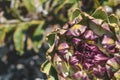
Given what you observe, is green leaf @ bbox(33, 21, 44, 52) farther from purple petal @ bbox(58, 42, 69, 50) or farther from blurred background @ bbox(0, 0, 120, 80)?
purple petal @ bbox(58, 42, 69, 50)

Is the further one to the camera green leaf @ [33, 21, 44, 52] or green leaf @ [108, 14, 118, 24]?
green leaf @ [33, 21, 44, 52]

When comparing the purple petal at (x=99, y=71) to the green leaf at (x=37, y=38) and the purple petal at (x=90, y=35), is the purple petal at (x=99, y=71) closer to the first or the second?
the purple petal at (x=90, y=35)

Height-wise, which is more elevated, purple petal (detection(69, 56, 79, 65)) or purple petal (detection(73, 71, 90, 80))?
purple petal (detection(69, 56, 79, 65))

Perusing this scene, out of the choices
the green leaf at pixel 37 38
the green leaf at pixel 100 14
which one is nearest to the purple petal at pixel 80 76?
the green leaf at pixel 100 14

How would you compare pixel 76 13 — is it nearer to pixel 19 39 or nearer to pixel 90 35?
pixel 90 35

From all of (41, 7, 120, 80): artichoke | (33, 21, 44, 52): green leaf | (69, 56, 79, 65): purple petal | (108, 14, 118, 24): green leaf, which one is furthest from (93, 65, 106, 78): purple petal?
(33, 21, 44, 52): green leaf

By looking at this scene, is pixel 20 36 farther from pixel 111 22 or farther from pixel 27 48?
pixel 111 22

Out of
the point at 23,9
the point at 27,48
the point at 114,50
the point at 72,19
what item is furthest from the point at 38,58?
the point at 114,50

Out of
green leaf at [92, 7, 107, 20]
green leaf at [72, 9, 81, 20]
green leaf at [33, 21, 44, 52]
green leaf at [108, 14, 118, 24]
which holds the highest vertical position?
green leaf at [33, 21, 44, 52]

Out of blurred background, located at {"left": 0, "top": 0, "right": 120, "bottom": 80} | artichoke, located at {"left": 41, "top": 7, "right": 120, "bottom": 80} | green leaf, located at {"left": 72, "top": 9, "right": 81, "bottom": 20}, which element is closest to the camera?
artichoke, located at {"left": 41, "top": 7, "right": 120, "bottom": 80}
